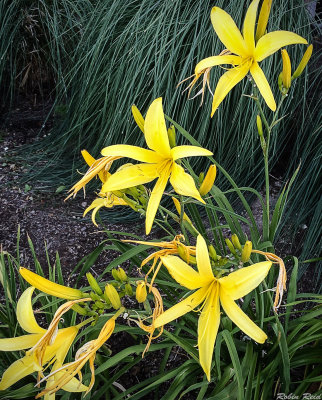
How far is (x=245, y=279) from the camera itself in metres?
0.95

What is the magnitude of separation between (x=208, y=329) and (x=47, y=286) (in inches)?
12.3

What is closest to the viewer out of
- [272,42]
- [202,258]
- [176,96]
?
[202,258]

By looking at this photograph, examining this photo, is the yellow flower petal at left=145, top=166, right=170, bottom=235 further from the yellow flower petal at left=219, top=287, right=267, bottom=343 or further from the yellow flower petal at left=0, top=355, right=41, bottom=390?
the yellow flower petal at left=0, top=355, right=41, bottom=390

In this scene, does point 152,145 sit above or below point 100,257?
above

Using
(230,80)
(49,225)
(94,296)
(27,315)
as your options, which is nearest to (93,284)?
(94,296)

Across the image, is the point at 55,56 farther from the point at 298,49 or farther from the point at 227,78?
the point at 227,78

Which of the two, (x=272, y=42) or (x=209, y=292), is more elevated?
(x=272, y=42)

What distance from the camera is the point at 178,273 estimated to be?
3.11 feet

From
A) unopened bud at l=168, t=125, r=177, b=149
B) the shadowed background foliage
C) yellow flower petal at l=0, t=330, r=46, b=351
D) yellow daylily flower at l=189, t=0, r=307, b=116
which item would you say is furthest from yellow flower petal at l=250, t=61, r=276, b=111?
the shadowed background foliage

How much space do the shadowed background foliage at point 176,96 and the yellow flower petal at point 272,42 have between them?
0.89 m

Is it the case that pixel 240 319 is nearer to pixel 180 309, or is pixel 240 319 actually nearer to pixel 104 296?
pixel 180 309

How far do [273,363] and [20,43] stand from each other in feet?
7.43

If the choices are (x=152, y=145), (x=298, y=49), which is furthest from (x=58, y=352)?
(x=298, y=49)

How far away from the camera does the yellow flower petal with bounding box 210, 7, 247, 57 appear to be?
119 centimetres
